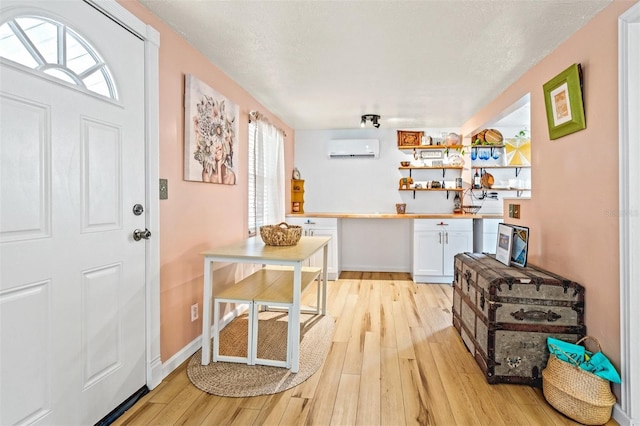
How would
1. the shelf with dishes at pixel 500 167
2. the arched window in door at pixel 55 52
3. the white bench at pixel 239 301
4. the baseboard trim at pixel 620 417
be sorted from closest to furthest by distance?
1. the arched window in door at pixel 55 52
2. the baseboard trim at pixel 620 417
3. the white bench at pixel 239 301
4. the shelf with dishes at pixel 500 167

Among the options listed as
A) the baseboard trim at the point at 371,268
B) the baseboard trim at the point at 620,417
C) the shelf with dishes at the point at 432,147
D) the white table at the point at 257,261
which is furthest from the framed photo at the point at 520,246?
the baseboard trim at the point at 371,268

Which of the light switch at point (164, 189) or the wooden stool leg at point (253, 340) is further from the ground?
the light switch at point (164, 189)

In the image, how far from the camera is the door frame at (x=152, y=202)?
197 cm

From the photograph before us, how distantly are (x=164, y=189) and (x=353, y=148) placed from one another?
354 centimetres

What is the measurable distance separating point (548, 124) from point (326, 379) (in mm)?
2325

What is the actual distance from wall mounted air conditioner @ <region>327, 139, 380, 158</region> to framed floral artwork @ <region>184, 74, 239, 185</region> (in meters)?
2.40

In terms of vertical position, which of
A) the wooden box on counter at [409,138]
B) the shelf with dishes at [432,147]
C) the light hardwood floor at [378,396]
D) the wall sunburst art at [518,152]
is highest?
the wooden box on counter at [409,138]

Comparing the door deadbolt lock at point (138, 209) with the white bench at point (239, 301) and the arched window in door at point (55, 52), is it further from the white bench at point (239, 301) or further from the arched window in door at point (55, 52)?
the white bench at point (239, 301)

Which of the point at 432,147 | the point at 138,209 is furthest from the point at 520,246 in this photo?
the point at 432,147

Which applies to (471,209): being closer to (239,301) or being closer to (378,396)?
(378,396)

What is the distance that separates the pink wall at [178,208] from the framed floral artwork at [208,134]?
0.05m

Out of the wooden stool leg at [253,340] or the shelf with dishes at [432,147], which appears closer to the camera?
the wooden stool leg at [253,340]

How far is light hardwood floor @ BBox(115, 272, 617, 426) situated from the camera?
1.75 meters

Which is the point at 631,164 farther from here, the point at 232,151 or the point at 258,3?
the point at 232,151
